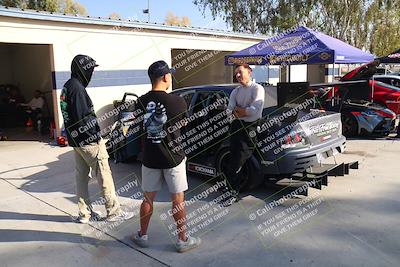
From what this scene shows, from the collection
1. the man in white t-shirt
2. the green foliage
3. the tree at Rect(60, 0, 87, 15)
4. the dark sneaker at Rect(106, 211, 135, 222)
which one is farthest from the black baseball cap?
the tree at Rect(60, 0, 87, 15)

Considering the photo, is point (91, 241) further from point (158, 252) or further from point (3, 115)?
point (3, 115)

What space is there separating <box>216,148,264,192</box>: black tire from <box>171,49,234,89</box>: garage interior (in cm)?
1092

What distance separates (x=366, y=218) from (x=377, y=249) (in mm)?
794

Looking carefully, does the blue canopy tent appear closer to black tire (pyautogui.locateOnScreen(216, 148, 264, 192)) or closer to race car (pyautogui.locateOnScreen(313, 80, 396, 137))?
race car (pyautogui.locateOnScreen(313, 80, 396, 137))

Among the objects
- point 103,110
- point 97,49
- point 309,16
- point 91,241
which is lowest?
point 91,241

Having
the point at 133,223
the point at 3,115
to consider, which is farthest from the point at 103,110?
the point at 133,223

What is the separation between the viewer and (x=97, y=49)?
1023cm

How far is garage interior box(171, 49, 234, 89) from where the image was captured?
16.4 metres

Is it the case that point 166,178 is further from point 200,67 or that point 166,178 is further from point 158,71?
point 200,67

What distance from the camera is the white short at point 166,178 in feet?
12.3

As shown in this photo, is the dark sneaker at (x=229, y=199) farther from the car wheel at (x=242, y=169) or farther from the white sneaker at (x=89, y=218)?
the white sneaker at (x=89, y=218)

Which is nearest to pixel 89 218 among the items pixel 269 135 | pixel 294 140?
pixel 269 135

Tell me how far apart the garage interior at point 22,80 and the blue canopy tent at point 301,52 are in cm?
610

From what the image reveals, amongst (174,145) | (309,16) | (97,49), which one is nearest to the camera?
(174,145)
